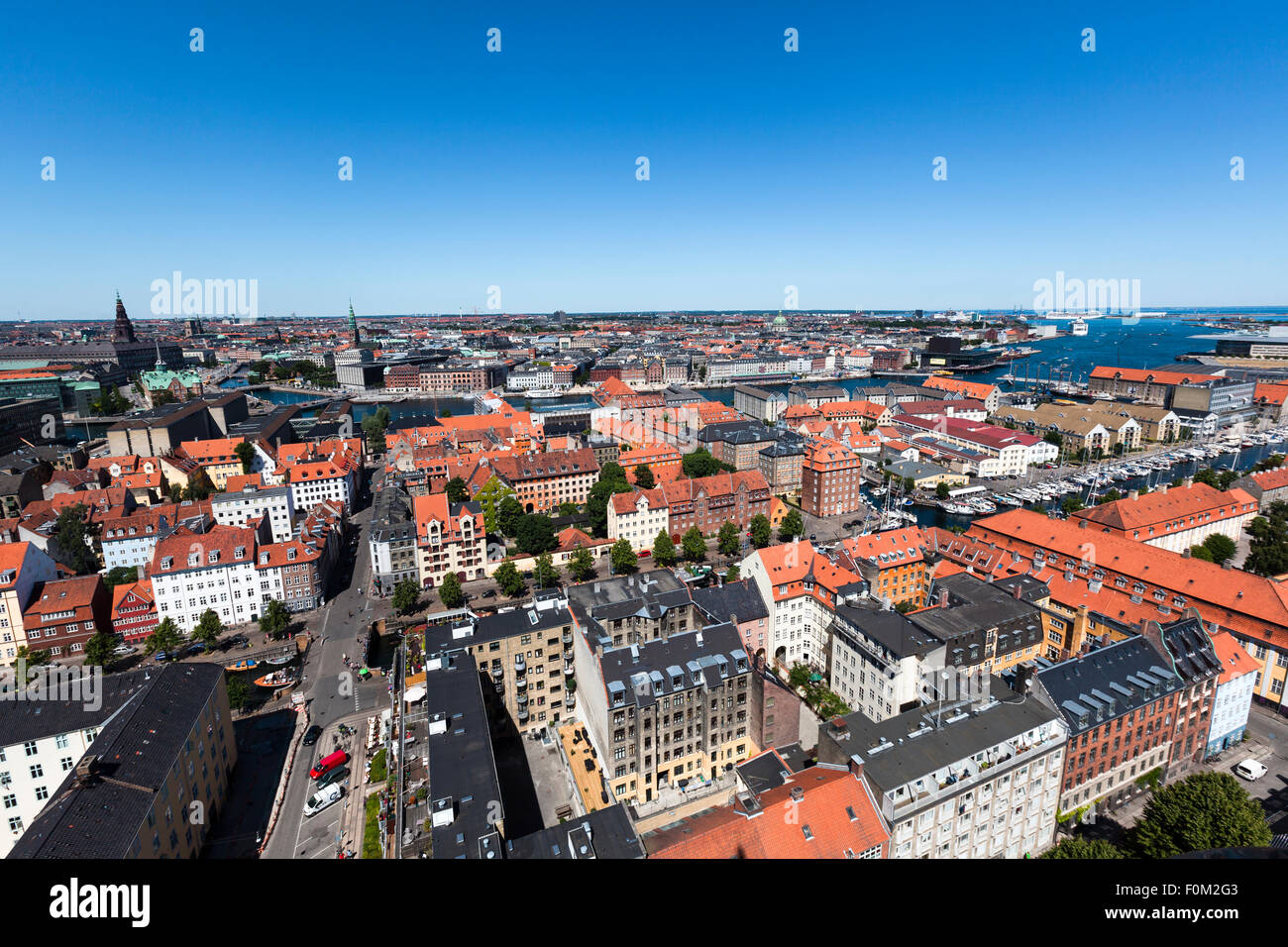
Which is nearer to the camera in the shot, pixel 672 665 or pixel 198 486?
pixel 672 665

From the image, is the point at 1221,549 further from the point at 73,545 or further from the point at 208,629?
the point at 73,545

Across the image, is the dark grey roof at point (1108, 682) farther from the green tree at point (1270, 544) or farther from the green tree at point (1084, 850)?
the green tree at point (1270, 544)

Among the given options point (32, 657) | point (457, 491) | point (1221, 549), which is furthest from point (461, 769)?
point (1221, 549)

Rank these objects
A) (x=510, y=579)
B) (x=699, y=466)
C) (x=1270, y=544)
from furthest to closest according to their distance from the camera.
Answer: (x=699, y=466)
(x=1270, y=544)
(x=510, y=579)

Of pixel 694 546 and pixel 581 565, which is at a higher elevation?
pixel 694 546
